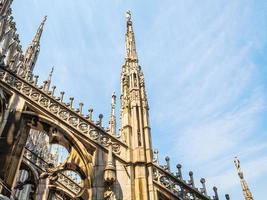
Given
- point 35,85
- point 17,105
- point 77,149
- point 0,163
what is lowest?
point 0,163

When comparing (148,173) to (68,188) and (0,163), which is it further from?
(68,188)

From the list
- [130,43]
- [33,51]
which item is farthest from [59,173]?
[33,51]

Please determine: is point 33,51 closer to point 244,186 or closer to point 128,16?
point 128,16

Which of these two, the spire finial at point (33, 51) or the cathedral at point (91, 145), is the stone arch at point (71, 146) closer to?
the cathedral at point (91, 145)

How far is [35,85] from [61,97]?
41.5 inches

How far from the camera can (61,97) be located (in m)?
11.0

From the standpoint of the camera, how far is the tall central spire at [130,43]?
13264 mm

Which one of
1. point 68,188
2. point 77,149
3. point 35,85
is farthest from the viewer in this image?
point 68,188

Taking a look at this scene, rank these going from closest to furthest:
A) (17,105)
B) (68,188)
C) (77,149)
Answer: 1. (77,149)
2. (17,105)
3. (68,188)

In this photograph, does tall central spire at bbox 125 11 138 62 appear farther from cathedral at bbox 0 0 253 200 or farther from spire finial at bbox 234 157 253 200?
spire finial at bbox 234 157 253 200

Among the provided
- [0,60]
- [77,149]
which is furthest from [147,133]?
[0,60]

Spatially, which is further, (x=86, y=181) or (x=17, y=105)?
(x=17, y=105)

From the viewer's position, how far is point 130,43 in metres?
14.2

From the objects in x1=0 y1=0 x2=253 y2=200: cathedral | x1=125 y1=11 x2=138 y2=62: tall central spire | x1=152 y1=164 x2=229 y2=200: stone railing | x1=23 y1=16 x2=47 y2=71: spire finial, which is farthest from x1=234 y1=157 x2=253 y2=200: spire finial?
x1=23 y1=16 x2=47 y2=71: spire finial
